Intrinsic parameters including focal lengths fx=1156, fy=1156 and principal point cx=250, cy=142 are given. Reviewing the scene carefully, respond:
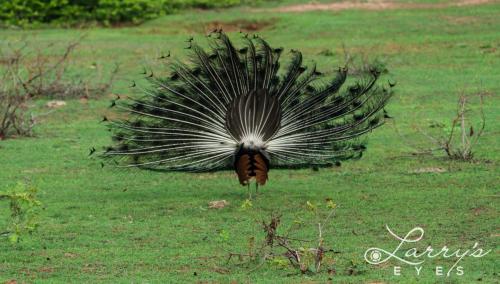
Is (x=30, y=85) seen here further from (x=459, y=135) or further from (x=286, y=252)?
(x=286, y=252)

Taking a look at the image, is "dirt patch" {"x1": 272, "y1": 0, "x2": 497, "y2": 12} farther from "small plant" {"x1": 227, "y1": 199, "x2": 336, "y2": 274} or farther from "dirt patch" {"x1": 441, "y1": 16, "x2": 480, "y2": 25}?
"small plant" {"x1": 227, "y1": 199, "x2": 336, "y2": 274}

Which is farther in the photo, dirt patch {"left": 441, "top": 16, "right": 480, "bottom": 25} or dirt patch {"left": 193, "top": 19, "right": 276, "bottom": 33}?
dirt patch {"left": 193, "top": 19, "right": 276, "bottom": 33}

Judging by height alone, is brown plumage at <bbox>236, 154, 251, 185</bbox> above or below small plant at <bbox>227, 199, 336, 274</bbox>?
above

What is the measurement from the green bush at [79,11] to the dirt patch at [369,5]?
3.03m

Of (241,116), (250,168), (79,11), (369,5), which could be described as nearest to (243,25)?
(369,5)

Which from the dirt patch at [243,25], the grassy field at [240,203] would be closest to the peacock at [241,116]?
the grassy field at [240,203]

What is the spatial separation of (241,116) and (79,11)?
55.4ft

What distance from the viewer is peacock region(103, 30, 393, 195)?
1073 cm

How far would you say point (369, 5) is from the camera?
25719 mm

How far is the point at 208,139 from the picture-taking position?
10.8 metres

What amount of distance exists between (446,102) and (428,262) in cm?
870

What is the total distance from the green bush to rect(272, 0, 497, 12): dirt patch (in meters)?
3.03
